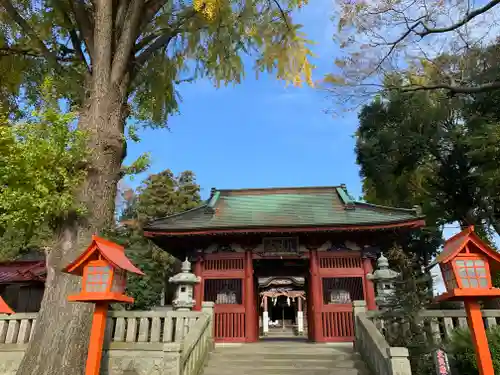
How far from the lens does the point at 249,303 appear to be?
40.9ft

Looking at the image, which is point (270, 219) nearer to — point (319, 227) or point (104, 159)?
point (319, 227)

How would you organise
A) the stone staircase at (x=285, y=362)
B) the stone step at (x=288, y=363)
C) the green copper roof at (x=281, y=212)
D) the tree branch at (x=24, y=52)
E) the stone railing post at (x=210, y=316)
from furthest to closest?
the green copper roof at (x=281, y=212), the stone railing post at (x=210, y=316), the tree branch at (x=24, y=52), the stone step at (x=288, y=363), the stone staircase at (x=285, y=362)

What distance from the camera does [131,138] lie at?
8.04 meters

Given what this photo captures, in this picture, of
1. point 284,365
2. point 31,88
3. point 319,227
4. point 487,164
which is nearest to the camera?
point 284,365

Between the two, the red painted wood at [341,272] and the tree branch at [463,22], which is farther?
the red painted wood at [341,272]

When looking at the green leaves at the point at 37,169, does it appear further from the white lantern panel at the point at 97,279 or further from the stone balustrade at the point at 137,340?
the stone balustrade at the point at 137,340

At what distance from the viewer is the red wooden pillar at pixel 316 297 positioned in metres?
12.0

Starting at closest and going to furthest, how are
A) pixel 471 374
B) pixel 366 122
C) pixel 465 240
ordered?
pixel 465 240 → pixel 471 374 → pixel 366 122

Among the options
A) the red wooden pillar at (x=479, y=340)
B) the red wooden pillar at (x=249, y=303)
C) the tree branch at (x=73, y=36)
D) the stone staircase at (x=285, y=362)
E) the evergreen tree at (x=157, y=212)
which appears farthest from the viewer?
the evergreen tree at (x=157, y=212)

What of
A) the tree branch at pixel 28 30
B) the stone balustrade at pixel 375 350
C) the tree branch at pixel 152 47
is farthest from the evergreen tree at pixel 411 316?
the tree branch at pixel 28 30

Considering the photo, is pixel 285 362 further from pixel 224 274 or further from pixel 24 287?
pixel 24 287

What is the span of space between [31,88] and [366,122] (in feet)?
59.4

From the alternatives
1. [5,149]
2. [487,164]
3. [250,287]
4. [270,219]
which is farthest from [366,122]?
[5,149]

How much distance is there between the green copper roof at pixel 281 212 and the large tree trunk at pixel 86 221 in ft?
18.3
